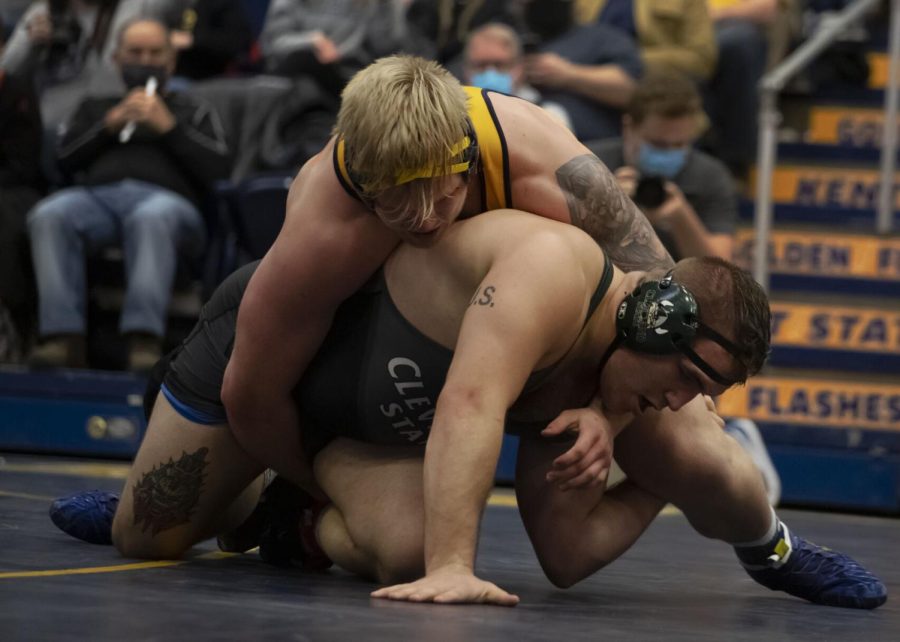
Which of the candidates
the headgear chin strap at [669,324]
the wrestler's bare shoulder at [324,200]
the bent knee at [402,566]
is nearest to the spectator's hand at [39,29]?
the wrestler's bare shoulder at [324,200]

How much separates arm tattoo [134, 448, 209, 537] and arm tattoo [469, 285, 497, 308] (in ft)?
2.88

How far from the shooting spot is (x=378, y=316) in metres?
3.21

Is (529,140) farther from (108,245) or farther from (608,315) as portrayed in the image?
(108,245)

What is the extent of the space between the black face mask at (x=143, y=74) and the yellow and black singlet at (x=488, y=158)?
3.84 meters

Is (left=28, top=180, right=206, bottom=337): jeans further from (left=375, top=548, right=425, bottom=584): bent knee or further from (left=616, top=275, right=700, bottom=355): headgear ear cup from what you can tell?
(left=616, top=275, right=700, bottom=355): headgear ear cup

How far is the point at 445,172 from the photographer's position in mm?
2814

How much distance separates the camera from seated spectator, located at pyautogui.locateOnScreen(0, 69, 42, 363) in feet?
21.5

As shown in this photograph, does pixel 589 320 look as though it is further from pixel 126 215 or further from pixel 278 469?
pixel 126 215

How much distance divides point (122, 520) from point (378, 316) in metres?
0.75

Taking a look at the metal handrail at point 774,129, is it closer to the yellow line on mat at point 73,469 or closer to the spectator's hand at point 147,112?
the spectator's hand at point 147,112

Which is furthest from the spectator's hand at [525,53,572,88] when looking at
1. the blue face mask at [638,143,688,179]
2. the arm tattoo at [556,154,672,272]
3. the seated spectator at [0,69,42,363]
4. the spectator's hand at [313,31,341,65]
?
the arm tattoo at [556,154,672,272]

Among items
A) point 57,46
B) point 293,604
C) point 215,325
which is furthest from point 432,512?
point 57,46

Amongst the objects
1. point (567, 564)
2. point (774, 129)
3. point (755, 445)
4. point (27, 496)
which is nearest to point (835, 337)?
point (774, 129)

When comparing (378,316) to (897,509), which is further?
(897,509)
